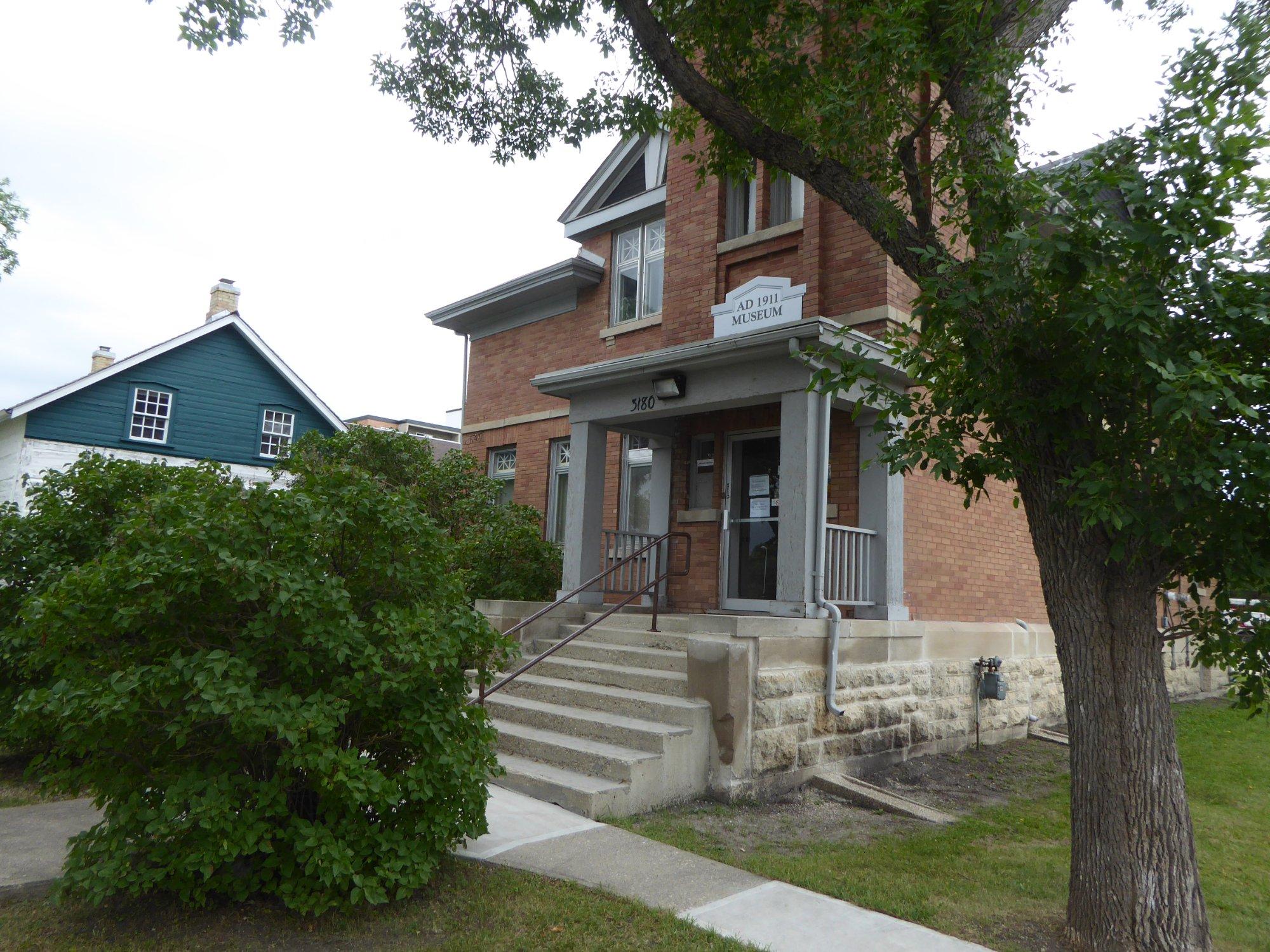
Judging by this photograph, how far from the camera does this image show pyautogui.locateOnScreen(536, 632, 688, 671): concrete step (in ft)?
26.5

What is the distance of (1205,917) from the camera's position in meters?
4.50

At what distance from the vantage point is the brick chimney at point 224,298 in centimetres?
2472

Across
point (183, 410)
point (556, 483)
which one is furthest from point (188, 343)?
point (556, 483)

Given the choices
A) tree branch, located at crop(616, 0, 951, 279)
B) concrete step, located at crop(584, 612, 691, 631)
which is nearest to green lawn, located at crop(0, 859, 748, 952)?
tree branch, located at crop(616, 0, 951, 279)

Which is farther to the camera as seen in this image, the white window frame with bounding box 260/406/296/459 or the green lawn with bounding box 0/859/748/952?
the white window frame with bounding box 260/406/296/459

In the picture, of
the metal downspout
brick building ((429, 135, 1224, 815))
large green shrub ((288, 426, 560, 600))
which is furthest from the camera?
large green shrub ((288, 426, 560, 600))

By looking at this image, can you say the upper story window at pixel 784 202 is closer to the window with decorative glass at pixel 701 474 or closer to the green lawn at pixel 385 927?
the window with decorative glass at pixel 701 474

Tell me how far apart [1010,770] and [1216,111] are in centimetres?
667

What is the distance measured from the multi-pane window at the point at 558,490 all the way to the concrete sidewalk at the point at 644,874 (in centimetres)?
813

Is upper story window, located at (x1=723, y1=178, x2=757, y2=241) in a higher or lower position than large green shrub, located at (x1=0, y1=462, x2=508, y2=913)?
higher

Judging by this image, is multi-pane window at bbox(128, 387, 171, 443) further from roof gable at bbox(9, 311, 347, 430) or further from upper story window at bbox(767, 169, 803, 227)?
upper story window at bbox(767, 169, 803, 227)

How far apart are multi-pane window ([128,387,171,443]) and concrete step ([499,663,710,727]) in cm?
1771

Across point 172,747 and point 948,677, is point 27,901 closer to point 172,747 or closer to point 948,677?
point 172,747

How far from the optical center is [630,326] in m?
13.7
